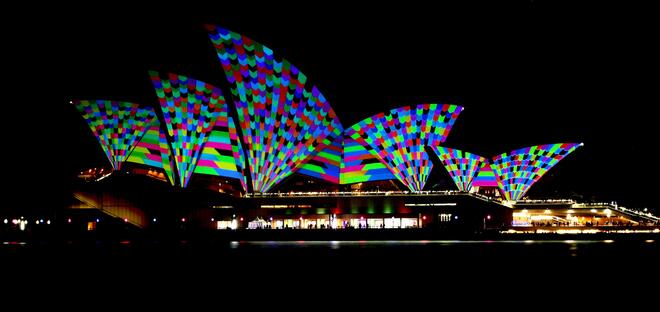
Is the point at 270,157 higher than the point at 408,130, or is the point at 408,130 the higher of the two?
the point at 408,130

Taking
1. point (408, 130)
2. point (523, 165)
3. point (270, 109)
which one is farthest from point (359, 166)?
point (270, 109)

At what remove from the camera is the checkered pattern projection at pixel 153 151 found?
6412 centimetres

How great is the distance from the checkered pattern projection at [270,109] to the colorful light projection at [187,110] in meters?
3.36

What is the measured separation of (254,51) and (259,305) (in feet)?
122

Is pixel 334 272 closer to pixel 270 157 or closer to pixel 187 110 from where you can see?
pixel 270 157

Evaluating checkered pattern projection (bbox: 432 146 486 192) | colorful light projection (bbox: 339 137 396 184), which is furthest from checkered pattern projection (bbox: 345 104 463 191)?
colorful light projection (bbox: 339 137 396 184)

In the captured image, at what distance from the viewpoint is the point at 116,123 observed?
197ft

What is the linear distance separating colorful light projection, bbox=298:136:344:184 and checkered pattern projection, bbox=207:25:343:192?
20.0 ft

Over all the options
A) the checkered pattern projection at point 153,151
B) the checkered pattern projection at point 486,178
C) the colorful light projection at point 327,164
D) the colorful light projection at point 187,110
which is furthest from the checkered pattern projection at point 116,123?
the checkered pattern projection at point 486,178

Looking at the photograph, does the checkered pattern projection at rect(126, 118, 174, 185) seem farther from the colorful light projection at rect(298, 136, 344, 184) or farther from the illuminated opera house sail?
the colorful light projection at rect(298, 136, 344, 184)

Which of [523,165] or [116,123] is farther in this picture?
[523,165]

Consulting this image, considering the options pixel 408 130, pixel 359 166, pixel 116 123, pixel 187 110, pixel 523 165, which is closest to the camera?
pixel 187 110

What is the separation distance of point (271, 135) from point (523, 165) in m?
27.2

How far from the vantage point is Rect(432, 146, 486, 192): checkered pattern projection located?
65.2m
